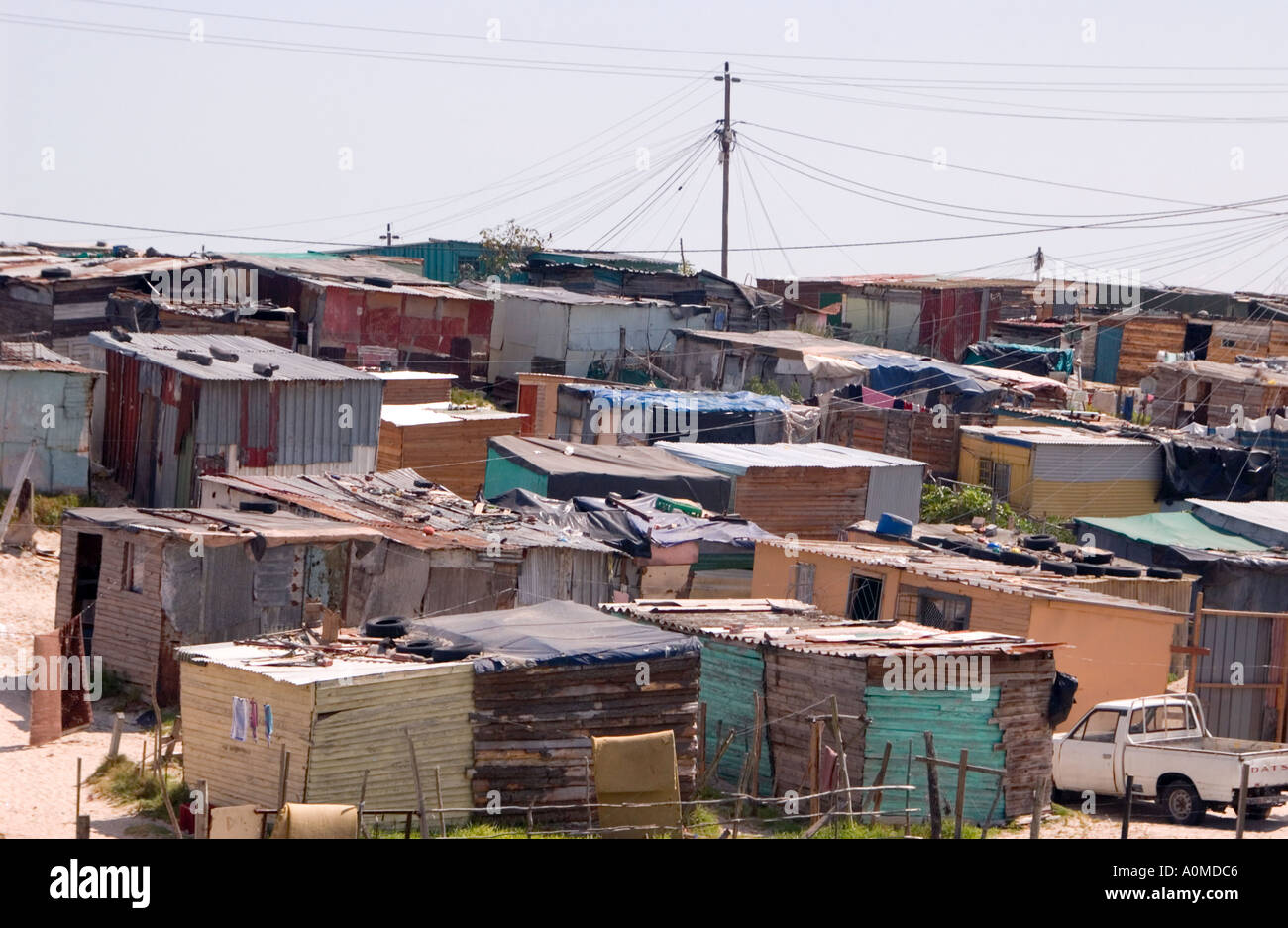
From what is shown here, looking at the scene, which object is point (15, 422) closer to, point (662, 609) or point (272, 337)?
point (272, 337)

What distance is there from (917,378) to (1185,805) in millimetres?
23168

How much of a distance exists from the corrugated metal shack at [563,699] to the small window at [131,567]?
15.0ft

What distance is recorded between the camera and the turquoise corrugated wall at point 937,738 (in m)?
16.7

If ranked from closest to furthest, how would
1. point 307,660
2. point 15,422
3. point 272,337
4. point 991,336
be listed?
point 307,660, point 15,422, point 272,337, point 991,336

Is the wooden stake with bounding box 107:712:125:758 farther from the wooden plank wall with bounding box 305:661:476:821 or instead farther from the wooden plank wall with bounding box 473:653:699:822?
the wooden plank wall with bounding box 473:653:699:822

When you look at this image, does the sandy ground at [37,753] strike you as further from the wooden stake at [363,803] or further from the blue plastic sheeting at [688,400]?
the blue plastic sheeting at [688,400]

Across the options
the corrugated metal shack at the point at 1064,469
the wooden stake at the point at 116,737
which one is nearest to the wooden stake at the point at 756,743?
the wooden stake at the point at 116,737

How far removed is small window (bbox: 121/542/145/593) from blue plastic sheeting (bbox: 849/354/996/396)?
24.3 meters

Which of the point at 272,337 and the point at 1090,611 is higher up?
the point at 272,337

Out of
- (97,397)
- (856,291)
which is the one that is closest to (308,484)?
(97,397)

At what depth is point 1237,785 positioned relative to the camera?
16656 millimetres

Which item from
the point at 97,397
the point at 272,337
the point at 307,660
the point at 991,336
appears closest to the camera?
the point at 307,660
